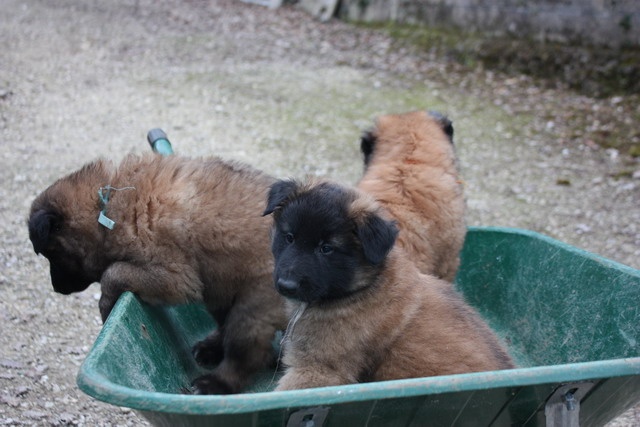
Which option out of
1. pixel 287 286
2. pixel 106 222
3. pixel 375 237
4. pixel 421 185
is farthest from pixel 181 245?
pixel 421 185

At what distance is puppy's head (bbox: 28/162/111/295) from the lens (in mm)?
3691

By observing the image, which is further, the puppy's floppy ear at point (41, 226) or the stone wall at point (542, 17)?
the stone wall at point (542, 17)

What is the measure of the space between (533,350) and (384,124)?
165 centimetres

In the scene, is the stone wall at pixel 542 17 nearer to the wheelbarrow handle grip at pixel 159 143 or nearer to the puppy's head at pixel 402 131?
the puppy's head at pixel 402 131

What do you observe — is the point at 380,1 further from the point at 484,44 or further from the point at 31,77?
the point at 31,77

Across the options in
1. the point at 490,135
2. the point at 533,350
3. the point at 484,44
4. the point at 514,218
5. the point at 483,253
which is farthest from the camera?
the point at 484,44

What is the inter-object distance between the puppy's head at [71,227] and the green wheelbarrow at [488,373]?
466 millimetres

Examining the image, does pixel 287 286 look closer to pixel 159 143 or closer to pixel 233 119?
pixel 159 143

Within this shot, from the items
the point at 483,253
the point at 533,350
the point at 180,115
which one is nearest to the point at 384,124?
the point at 483,253

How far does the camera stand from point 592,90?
9430mm

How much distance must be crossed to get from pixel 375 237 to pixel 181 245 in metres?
1.09

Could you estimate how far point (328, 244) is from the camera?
10.2 ft

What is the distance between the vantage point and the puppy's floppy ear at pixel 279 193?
126 inches

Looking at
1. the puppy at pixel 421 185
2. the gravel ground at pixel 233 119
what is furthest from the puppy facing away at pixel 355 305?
the gravel ground at pixel 233 119
